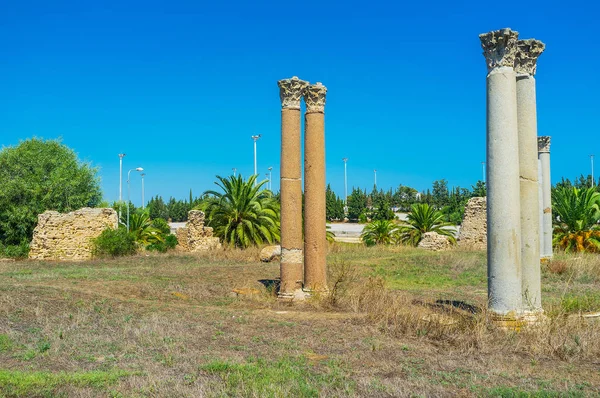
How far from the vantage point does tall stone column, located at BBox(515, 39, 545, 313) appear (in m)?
9.05

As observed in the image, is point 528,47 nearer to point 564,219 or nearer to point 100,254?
point 564,219

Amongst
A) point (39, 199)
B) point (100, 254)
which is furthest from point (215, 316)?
point (39, 199)

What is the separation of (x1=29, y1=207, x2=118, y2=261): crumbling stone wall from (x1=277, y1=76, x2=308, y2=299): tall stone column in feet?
45.1

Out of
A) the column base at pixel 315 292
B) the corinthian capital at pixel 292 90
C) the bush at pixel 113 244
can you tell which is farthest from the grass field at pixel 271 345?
the bush at pixel 113 244

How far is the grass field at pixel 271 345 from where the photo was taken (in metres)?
5.63

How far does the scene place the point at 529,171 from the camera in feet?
30.3

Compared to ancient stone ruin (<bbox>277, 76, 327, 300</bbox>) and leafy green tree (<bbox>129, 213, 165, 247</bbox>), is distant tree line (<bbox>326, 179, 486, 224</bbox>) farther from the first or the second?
ancient stone ruin (<bbox>277, 76, 327, 300</bbox>)

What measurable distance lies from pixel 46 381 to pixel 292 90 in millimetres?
8263

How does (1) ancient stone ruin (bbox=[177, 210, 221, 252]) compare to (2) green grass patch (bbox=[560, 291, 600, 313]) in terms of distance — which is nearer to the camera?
(2) green grass patch (bbox=[560, 291, 600, 313])

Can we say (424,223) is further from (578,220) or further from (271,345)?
(271,345)

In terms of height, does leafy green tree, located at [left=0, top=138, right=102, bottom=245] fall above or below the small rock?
above

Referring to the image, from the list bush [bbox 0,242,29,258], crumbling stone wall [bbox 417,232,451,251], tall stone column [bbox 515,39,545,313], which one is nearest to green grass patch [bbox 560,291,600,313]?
tall stone column [bbox 515,39,545,313]

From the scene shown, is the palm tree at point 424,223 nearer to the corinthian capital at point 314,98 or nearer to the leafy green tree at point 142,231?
the leafy green tree at point 142,231

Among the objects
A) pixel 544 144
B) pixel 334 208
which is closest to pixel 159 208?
pixel 334 208
